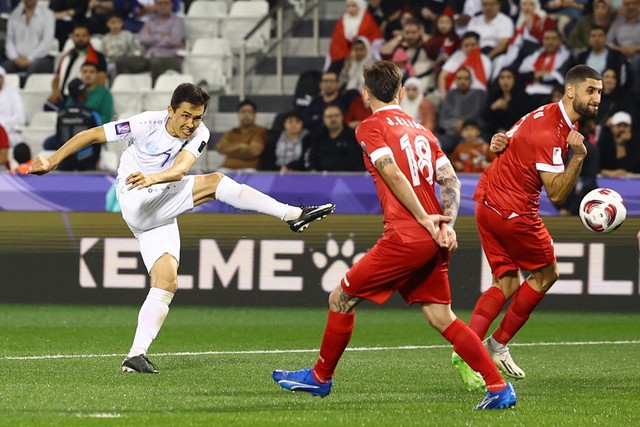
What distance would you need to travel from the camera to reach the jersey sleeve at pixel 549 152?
8859mm

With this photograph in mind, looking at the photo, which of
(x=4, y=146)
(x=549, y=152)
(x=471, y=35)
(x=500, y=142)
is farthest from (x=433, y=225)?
(x=4, y=146)

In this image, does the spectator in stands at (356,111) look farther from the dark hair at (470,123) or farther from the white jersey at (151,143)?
the white jersey at (151,143)

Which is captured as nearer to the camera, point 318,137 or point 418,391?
point 418,391

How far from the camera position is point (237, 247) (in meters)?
14.4

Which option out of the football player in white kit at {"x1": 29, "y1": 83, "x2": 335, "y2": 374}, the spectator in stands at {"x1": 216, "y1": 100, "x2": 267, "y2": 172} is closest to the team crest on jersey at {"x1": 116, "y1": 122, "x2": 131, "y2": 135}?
the football player in white kit at {"x1": 29, "y1": 83, "x2": 335, "y2": 374}

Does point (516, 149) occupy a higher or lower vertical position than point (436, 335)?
higher

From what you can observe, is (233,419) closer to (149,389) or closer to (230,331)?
(149,389)

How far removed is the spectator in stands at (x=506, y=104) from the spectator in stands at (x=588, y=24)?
137 centimetres

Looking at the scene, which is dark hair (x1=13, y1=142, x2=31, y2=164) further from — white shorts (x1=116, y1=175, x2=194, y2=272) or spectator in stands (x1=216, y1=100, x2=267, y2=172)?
white shorts (x1=116, y1=175, x2=194, y2=272)

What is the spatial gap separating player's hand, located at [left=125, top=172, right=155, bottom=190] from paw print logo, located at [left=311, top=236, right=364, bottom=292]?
571cm

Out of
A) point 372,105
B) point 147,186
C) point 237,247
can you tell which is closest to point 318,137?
point 237,247

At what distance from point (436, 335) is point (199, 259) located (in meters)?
3.20

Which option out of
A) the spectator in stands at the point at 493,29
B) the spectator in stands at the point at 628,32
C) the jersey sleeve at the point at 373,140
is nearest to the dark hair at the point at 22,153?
the spectator in stands at the point at 493,29

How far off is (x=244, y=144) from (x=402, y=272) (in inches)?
373
